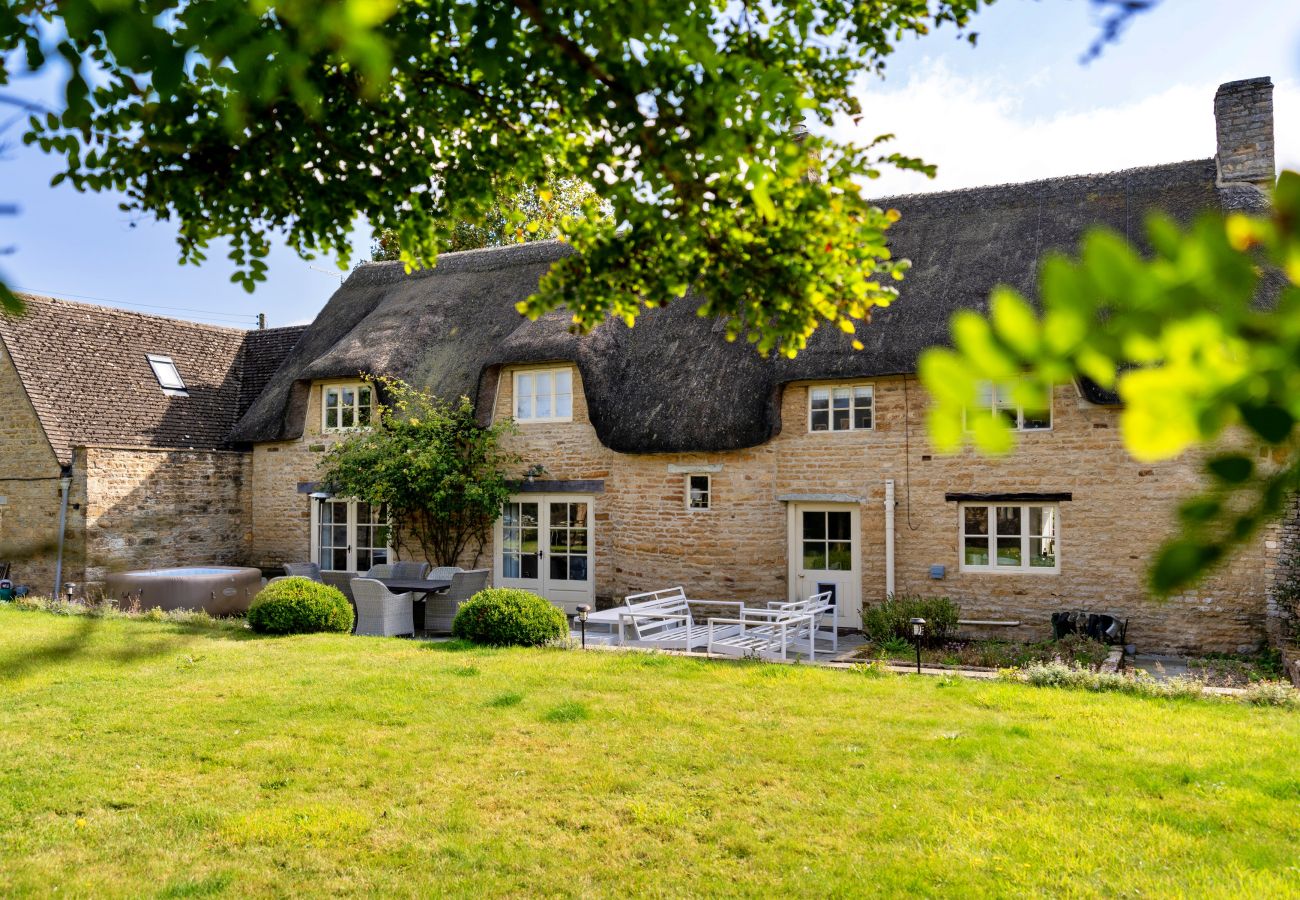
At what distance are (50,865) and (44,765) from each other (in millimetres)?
2131

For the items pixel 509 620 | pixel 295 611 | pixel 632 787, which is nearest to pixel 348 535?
pixel 295 611

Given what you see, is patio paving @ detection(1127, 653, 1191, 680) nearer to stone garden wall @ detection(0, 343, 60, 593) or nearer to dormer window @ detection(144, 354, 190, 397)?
stone garden wall @ detection(0, 343, 60, 593)

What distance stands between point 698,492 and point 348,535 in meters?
7.56

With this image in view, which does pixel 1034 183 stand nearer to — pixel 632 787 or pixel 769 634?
pixel 769 634

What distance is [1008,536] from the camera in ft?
46.6

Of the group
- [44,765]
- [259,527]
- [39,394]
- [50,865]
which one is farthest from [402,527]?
[50,865]

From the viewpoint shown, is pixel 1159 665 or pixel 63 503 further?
pixel 63 503

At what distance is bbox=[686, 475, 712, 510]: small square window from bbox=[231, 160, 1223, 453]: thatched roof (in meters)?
0.75

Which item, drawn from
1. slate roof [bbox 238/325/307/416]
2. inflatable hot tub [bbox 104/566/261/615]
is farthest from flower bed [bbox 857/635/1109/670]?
slate roof [bbox 238/325/307/416]

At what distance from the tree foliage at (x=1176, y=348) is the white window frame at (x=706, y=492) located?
15.0m

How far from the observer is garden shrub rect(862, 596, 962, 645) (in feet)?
43.6

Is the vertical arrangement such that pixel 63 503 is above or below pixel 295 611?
above

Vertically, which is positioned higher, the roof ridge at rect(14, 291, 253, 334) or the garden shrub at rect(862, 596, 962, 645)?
the roof ridge at rect(14, 291, 253, 334)

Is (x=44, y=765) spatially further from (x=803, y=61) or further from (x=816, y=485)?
(x=816, y=485)
